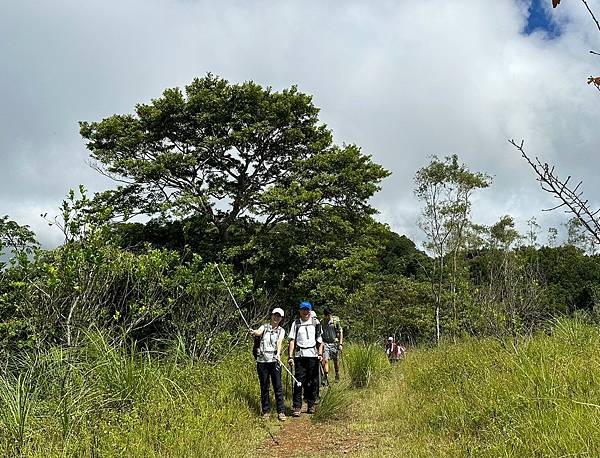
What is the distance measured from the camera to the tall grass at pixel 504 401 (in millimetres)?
4031

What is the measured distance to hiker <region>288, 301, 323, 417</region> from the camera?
7992 mm

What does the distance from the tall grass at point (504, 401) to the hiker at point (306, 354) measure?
99cm

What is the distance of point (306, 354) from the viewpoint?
8.00m

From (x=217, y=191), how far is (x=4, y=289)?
485 inches

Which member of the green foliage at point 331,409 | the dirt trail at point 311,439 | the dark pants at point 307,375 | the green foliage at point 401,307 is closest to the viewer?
the dirt trail at point 311,439

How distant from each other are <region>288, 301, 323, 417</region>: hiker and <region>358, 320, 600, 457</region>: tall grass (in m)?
0.99

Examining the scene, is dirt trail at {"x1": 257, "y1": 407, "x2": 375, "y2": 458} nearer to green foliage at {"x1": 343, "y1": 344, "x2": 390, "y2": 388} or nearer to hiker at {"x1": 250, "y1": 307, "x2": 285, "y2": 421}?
hiker at {"x1": 250, "y1": 307, "x2": 285, "y2": 421}

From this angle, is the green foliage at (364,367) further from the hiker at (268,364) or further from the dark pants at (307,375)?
the hiker at (268,364)

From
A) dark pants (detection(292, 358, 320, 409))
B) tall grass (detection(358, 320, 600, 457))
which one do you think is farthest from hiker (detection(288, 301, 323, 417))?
tall grass (detection(358, 320, 600, 457))

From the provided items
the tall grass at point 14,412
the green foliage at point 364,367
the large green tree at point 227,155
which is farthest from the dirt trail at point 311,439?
the large green tree at point 227,155

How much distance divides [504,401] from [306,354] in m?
3.51

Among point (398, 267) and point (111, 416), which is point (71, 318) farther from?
point (398, 267)

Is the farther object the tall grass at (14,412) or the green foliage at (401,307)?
the green foliage at (401,307)

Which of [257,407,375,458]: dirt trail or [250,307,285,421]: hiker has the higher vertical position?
[250,307,285,421]: hiker
